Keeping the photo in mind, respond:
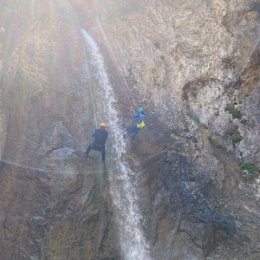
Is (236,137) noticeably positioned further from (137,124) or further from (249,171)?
(137,124)

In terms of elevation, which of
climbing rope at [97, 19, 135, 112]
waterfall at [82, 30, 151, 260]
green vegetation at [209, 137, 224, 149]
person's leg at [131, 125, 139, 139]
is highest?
climbing rope at [97, 19, 135, 112]

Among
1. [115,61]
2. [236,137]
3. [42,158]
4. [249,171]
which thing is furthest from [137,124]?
[115,61]

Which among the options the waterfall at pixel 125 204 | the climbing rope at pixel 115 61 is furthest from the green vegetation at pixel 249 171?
the climbing rope at pixel 115 61

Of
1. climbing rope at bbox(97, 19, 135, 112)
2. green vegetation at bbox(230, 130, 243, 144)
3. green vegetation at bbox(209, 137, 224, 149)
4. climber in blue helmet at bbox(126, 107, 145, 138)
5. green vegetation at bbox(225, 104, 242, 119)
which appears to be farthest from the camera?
climbing rope at bbox(97, 19, 135, 112)

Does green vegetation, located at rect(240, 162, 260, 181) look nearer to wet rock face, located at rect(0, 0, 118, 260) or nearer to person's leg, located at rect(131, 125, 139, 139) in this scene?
person's leg, located at rect(131, 125, 139, 139)

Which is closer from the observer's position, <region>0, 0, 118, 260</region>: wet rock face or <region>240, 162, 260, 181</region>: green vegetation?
<region>0, 0, 118, 260</region>: wet rock face

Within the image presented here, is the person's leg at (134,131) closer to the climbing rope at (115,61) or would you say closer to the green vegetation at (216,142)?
the climbing rope at (115,61)

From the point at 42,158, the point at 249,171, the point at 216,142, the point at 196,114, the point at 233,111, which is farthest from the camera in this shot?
the point at 196,114

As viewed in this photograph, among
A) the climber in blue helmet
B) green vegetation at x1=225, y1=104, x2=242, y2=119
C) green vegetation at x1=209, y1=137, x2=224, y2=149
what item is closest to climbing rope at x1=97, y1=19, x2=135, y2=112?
the climber in blue helmet
